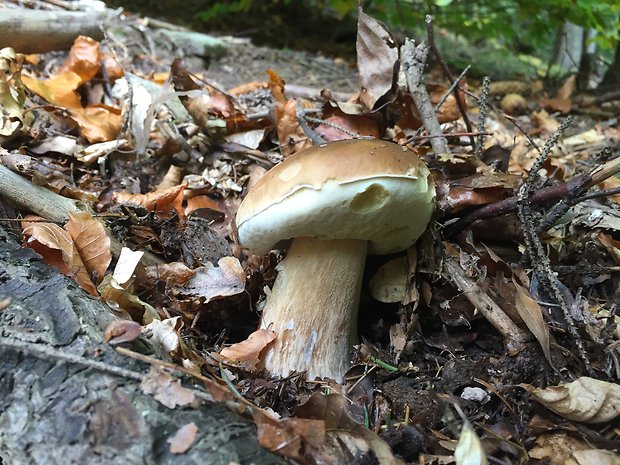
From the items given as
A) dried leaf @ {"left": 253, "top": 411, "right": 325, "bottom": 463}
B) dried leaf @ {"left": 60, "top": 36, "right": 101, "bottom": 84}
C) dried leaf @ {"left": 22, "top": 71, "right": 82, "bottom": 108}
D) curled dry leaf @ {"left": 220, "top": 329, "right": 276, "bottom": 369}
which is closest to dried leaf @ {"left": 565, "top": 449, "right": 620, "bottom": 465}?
dried leaf @ {"left": 253, "top": 411, "right": 325, "bottom": 463}

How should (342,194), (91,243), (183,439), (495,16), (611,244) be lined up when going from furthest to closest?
(495,16), (611,244), (91,243), (342,194), (183,439)

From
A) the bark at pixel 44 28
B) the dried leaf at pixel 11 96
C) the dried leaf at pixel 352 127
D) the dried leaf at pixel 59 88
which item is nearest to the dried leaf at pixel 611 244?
the dried leaf at pixel 352 127

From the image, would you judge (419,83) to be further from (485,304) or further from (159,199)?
(159,199)

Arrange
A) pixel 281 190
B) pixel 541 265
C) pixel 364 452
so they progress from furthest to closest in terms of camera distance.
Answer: pixel 541 265
pixel 281 190
pixel 364 452

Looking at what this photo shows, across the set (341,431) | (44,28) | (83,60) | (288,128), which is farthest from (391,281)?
(44,28)

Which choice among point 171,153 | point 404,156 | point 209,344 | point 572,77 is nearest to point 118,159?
point 171,153

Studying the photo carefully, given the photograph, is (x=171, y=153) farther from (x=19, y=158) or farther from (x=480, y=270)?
(x=480, y=270)
